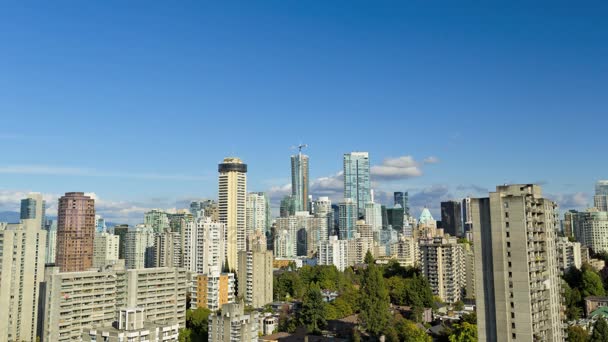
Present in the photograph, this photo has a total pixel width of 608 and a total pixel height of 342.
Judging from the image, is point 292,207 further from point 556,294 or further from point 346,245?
point 556,294

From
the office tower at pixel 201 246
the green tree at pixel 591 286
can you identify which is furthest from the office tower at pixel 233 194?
the green tree at pixel 591 286

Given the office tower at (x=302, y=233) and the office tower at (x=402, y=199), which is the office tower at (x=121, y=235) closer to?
the office tower at (x=302, y=233)

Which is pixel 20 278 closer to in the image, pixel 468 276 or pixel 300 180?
pixel 468 276

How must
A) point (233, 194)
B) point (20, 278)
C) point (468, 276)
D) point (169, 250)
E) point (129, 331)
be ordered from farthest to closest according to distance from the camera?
point (233, 194)
point (169, 250)
point (468, 276)
point (20, 278)
point (129, 331)

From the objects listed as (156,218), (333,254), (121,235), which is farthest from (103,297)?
(156,218)

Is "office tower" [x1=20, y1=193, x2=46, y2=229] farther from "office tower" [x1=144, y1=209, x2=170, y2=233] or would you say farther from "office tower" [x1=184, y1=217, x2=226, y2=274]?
"office tower" [x1=184, y1=217, x2=226, y2=274]

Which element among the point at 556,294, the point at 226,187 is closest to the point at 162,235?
the point at 226,187

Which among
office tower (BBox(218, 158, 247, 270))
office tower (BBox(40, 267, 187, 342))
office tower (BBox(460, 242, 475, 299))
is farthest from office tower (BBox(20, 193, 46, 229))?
office tower (BBox(460, 242, 475, 299))
